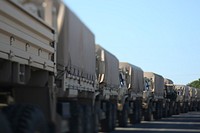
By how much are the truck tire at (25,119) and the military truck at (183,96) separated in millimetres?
41933

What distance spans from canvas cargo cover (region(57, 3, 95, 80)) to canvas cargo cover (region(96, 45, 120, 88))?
4.36 meters

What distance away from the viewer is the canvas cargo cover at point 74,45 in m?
10.6

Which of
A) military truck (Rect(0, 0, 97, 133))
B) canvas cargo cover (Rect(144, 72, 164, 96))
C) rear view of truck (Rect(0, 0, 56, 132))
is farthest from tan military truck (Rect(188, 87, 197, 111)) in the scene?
rear view of truck (Rect(0, 0, 56, 132))

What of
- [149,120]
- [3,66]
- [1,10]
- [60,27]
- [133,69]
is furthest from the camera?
[149,120]

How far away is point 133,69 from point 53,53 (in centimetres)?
1946

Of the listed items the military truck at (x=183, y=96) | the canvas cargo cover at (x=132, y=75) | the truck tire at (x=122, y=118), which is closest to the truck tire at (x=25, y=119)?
the truck tire at (x=122, y=118)

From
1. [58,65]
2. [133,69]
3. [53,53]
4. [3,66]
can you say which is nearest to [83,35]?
[58,65]

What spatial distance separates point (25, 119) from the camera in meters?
7.44

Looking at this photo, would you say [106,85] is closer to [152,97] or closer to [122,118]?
[122,118]

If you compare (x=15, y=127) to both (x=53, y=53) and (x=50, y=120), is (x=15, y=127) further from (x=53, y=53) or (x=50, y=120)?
(x=53, y=53)

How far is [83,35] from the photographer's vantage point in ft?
43.7

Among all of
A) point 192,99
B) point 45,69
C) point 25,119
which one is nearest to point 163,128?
point 45,69

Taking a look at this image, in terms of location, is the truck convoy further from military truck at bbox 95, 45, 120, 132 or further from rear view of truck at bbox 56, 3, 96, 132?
military truck at bbox 95, 45, 120, 132

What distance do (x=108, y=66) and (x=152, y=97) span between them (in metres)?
14.2
